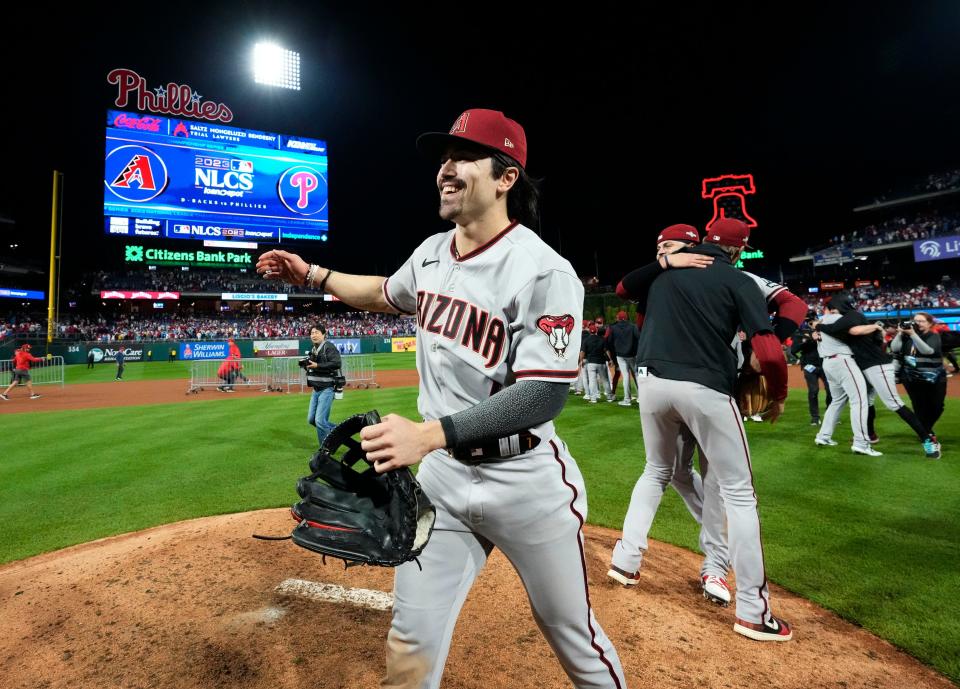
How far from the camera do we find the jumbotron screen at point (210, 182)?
28281 mm

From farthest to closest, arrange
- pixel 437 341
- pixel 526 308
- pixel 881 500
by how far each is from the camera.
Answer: pixel 881 500
pixel 437 341
pixel 526 308

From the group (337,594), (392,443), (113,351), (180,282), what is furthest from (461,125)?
(180,282)

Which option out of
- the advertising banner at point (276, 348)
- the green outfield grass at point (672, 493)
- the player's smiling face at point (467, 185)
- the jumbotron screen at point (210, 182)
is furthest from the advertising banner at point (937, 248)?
the player's smiling face at point (467, 185)

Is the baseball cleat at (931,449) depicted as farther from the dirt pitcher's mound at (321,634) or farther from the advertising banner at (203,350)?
the advertising banner at (203,350)

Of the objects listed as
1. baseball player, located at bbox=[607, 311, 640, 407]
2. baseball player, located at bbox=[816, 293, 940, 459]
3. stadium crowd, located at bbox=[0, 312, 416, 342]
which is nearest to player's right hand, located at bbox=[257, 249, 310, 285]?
baseball player, located at bbox=[816, 293, 940, 459]

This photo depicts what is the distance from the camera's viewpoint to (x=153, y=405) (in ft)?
43.9

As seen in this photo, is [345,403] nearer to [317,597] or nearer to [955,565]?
[317,597]

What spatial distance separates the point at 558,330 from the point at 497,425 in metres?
0.35

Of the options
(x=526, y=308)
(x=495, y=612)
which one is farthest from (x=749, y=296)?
(x=495, y=612)

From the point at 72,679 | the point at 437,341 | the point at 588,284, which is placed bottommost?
the point at 72,679

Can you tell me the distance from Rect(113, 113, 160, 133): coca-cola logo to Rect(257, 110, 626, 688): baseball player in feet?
116

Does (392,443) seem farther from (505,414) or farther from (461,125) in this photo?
(461,125)

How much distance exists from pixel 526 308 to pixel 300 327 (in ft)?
161

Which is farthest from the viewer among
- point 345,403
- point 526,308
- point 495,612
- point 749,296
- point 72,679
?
point 345,403
